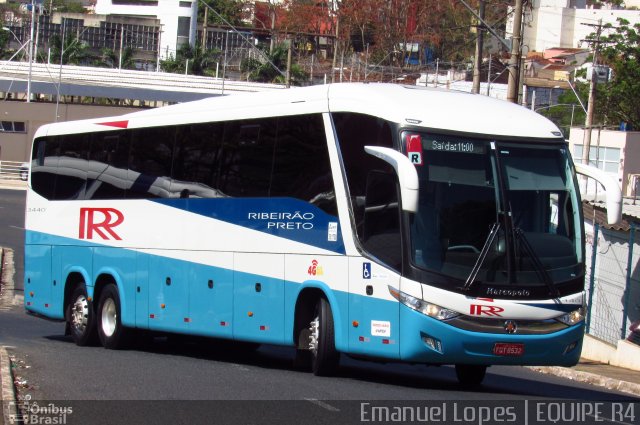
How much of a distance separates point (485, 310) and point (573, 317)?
1.24 meters

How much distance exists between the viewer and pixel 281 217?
45.5ft

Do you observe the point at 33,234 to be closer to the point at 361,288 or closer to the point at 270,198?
the point at 270,198

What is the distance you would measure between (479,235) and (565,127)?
5526cm

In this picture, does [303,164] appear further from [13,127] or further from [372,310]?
[13,127]

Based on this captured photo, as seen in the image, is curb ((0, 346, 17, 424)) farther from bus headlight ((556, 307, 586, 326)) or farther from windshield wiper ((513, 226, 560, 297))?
bus headlight ((556, 307, 586, 326))

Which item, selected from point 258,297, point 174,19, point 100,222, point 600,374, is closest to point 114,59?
point 174,19

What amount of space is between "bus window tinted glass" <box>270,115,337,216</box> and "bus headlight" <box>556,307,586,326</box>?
9.60ft

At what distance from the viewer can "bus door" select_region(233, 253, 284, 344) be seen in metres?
13.9

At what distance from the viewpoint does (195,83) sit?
7300cm

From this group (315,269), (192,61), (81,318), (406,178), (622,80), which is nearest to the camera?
(406,178)

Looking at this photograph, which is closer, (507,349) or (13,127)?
(507,349)

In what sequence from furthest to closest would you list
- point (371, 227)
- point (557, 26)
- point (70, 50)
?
point (557, 26) < point (70, 50) < point (371, 227)

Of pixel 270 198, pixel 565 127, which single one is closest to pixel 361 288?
pixel 270 198

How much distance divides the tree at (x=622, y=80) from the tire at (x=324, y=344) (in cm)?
4957
